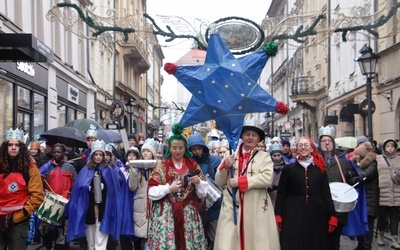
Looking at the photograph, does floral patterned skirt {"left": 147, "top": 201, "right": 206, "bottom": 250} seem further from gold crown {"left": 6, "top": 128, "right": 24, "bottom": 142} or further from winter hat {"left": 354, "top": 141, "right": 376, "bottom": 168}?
winter hat {"left": 354, "top": 141, "right": 376, "bottom": 168}

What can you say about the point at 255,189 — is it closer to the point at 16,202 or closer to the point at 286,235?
the point at 286,235

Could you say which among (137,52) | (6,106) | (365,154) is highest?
(137,52)

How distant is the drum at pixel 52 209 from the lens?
707 cm

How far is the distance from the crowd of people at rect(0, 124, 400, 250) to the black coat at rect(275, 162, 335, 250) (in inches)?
0.4

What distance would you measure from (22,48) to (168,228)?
5.56 m

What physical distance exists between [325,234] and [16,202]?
349 cm

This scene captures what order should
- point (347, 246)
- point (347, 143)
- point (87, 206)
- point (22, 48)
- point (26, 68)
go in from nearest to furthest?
point (87, 206) → point (347, 246) → point (22, 48) → point (347, 143) → point (26, 68)

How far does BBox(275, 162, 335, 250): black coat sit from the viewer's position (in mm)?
6129

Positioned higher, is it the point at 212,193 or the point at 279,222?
the point at 212,193

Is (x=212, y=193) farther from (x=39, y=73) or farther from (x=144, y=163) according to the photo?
(x=39, y=73)

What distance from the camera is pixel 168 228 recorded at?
5871 millimetres

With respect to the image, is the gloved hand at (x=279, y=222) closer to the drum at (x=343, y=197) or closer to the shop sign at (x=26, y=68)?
the drum at (x=343, y=197)

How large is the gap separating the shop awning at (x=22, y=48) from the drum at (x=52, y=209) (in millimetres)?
3458

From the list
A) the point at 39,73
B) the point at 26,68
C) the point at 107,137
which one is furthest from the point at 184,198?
the point at 39,73
